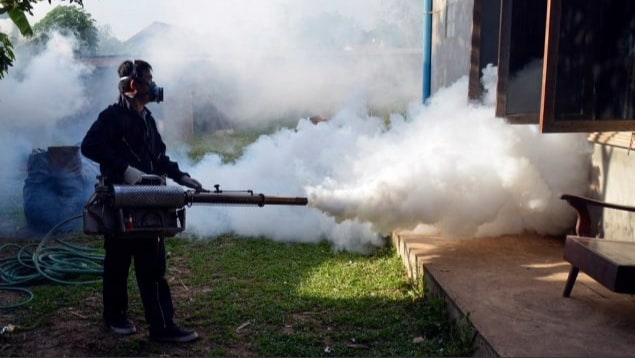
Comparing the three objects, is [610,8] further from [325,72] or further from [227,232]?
[325,72]

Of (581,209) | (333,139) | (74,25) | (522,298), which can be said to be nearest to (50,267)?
(333,139)

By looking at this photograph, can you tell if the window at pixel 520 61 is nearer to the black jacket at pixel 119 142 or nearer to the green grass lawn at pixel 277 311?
the green grass lawn at pixel 277 311

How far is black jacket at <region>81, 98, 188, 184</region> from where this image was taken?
508 centimetres

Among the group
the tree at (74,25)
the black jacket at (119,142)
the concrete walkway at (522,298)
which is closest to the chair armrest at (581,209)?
the concrete walkway at (522,298)

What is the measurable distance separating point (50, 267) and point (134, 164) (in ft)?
8.36

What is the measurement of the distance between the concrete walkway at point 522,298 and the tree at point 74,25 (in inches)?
683

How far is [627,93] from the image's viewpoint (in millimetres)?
6090

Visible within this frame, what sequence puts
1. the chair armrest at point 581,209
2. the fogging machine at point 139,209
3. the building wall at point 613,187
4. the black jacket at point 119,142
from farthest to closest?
Result: the building wall at point 613,187
the chair armrest at point 581,209
the black jacket at point 119,142
the fogging machine at point 139,209

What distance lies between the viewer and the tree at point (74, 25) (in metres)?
21.2

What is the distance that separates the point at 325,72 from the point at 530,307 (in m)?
11.8

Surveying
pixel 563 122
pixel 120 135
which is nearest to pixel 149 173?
pixel 120 135

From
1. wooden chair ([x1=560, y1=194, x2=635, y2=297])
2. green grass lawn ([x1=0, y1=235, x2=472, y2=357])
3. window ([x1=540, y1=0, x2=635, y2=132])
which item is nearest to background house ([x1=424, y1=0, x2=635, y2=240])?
window ([x1=540, y1=0, x2=635, y2=132])

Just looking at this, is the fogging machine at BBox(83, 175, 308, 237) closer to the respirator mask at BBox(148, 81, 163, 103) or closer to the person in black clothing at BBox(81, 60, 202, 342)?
the person in black clothing at BBox(81, 60, 202, 342)

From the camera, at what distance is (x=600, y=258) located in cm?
469
